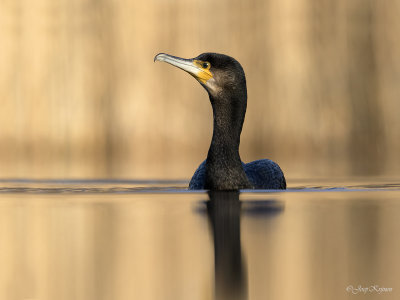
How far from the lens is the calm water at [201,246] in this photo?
2.32 meters

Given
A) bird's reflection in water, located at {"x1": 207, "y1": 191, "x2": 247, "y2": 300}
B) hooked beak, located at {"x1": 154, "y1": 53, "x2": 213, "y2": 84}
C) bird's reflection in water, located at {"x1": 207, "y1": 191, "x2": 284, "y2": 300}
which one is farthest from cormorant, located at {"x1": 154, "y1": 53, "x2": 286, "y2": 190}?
bird's reflection in water, located at {"x1": 207, "y1": 191, "x2": 247, "y2": 300}

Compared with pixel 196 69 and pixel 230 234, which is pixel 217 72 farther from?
pixel 230 234

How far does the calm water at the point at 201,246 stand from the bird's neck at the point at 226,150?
16cm

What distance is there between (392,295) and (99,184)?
4.88m

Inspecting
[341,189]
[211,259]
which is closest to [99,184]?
[341,189]

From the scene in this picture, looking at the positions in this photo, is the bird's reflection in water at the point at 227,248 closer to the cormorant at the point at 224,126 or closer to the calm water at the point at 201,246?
the calm water at the point at 201,246

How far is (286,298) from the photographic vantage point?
2176 mm

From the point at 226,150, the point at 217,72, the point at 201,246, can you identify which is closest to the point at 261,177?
the point at 226,150

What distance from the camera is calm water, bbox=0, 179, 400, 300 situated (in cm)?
232

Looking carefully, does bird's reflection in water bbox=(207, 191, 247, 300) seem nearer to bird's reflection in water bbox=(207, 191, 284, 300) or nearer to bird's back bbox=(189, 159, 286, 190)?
bird's reflection in water bbox=(207, 191, 284, 300)

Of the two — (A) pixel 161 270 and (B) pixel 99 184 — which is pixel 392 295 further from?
(B) pixel 99 184

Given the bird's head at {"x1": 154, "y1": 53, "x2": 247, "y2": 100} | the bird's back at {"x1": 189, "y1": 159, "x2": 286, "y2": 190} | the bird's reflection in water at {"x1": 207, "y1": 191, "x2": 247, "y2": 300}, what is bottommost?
the bird's reflection in water at {"x1": 207, "y1": 191, "x2": 247, "y2": 300}

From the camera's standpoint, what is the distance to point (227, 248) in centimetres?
314

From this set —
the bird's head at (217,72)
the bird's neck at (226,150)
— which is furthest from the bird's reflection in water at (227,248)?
the bird's head at (217,72)
